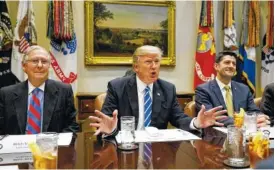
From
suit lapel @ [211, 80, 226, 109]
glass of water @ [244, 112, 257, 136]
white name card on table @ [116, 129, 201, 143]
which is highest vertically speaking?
suit lapel @ [211, 80, 226, 109]

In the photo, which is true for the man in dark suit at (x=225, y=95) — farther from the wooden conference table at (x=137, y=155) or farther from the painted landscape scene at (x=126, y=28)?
the painted landscape scene at (x=126, y=28)

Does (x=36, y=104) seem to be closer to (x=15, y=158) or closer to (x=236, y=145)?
(x=15, y=158)

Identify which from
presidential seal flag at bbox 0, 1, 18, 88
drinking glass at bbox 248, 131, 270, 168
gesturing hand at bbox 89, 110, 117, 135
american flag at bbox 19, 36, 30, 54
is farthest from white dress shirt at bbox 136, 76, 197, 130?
presidential seal flag at bbox 0, 1, 18, 88

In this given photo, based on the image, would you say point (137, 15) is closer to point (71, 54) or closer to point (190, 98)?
point (71, 54)

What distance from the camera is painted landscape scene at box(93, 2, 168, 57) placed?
161 inches

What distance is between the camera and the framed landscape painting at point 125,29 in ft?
13.3

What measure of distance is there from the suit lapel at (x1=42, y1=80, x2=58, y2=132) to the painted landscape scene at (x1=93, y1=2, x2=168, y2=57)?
1965 mm

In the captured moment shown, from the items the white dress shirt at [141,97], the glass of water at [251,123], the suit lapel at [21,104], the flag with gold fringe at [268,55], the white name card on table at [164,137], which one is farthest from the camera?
the flag with gold fringe at [268,55]

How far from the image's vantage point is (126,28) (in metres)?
4.19

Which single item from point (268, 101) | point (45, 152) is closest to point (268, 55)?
point (268, 101)

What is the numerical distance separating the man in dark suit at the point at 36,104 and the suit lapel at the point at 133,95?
41cm

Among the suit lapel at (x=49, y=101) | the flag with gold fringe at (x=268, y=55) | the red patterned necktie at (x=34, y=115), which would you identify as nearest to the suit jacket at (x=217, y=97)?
the suit lapel at (x=49, y=101)

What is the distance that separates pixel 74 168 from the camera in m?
1.14

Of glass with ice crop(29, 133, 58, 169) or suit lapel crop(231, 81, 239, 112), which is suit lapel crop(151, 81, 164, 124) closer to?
suit lapel crop(231, 81, 239, 112)
